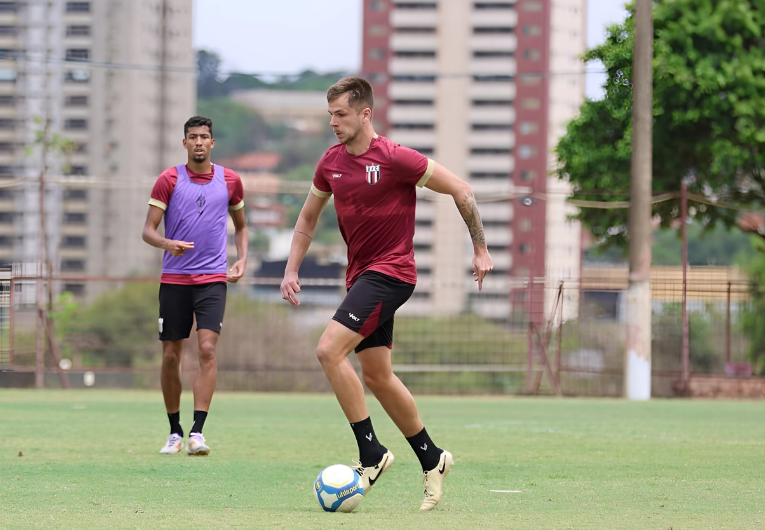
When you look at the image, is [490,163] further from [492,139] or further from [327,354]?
[327,354]

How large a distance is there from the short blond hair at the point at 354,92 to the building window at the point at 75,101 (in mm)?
110259

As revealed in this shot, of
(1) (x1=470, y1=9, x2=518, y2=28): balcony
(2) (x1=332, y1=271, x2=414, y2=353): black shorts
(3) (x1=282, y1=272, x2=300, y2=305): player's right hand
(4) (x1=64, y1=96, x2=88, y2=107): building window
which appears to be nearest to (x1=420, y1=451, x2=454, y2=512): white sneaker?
(2) (x1=332, y1=271, x2=414, y2=353): black shorts

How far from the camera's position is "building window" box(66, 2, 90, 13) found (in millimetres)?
108312

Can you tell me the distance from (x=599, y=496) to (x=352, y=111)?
85.5 inches

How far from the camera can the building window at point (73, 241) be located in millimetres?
108375

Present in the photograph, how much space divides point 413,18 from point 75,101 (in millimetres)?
42861

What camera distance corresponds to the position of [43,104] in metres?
106

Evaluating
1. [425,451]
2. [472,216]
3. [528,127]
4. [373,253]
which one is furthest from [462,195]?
[528,127]

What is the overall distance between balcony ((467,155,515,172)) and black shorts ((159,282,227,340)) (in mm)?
129280

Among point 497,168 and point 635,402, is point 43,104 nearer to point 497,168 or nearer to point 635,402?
point 497,168

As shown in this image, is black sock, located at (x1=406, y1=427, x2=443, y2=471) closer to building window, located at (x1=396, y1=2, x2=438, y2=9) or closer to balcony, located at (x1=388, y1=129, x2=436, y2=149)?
balcony, located at (x1=388, y1=129, x2=436, y2=149)

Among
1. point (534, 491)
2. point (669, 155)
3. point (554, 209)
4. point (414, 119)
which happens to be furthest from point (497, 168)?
point (534, 491)

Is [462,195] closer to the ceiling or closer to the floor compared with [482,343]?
closer to the ceiling

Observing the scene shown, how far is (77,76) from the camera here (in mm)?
112938
